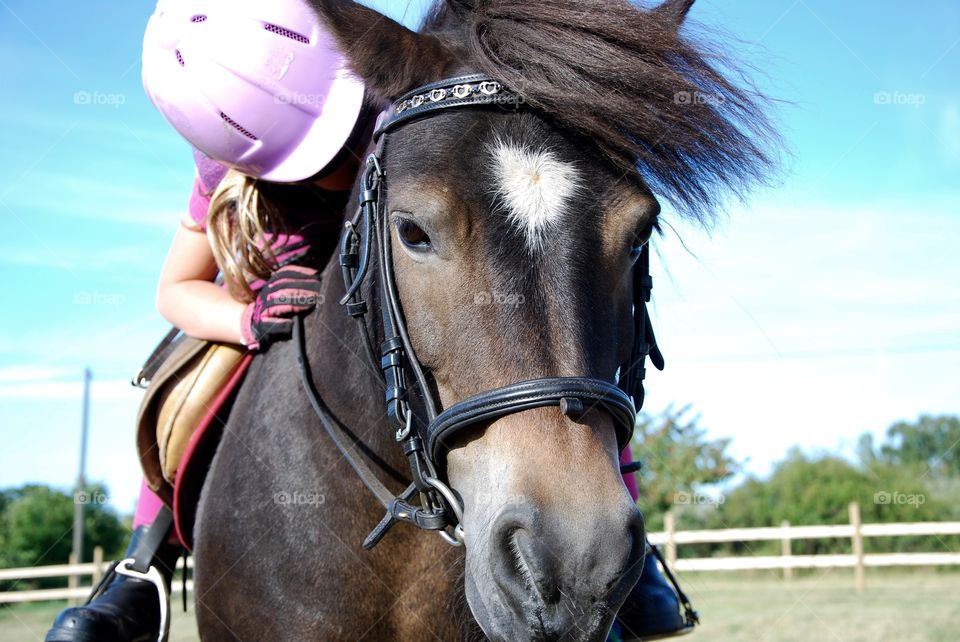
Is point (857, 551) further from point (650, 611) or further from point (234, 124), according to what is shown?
point (234, 124)

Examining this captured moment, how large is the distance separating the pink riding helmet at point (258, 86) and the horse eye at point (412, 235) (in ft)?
2.26

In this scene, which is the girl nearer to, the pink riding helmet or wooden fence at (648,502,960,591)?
the pink riding helmet

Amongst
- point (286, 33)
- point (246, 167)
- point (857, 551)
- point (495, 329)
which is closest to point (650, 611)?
point (495, 329)

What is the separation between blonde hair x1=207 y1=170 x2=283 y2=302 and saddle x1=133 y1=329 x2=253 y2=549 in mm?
301

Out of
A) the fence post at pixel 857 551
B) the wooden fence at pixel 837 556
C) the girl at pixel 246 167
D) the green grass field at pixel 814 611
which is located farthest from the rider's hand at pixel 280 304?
the fence post at pixel 857 551

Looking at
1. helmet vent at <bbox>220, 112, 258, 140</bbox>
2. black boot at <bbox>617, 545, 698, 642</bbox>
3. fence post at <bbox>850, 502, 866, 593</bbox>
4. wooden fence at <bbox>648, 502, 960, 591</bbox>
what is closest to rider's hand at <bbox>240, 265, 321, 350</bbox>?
helmet vent at <bbox>220, 112, 258, 140</bbox>

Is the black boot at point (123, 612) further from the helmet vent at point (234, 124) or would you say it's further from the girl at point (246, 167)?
the helmet vent at point (234, 124)

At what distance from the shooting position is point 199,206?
3.34 m

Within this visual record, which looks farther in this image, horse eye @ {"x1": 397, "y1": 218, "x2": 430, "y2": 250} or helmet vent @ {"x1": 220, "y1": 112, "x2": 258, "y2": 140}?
helmet vent @ {"x1": 220, "y1": 112, "x2": 258, "y2": 140}

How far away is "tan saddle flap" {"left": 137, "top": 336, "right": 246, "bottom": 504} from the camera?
3117 millimetres

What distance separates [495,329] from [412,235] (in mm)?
388

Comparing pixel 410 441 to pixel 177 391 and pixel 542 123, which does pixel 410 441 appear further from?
pixel 177 391

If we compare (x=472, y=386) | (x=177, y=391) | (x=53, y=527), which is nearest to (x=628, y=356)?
(x=472, y=386)

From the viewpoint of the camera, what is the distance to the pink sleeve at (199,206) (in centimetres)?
331
